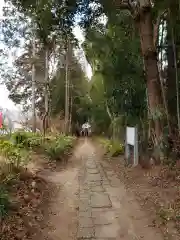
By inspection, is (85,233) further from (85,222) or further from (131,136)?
(131,136)

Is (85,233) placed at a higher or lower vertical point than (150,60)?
lower

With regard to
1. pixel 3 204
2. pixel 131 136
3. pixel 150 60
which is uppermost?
pixel 150 60

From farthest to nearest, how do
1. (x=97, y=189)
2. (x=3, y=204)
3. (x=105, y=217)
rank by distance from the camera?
(x=97, y=189)
(x=105, y=217)
(x=3, y=204)

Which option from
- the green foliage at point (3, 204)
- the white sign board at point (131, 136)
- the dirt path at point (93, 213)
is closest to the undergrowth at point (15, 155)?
the green foliage at point (3, 204)

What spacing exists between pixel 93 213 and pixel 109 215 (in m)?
0.29

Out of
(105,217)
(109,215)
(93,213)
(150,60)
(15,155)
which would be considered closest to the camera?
(105,217)

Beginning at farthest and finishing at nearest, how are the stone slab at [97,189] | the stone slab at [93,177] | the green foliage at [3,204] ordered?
the stone slab at [93,177]
the stone slab at [97,189]
the green foliage at [3,204]

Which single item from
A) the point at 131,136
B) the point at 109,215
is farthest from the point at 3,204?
the point at 131,136

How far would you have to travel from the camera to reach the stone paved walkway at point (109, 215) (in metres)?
4.82

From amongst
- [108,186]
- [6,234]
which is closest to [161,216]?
[6,234]

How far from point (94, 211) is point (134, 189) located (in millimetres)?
1799

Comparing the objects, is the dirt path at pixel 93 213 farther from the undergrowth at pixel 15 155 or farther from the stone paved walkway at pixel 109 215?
the undergrowth at pixel 15 155

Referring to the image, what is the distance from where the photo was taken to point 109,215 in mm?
5727

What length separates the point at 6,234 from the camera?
439 cm
